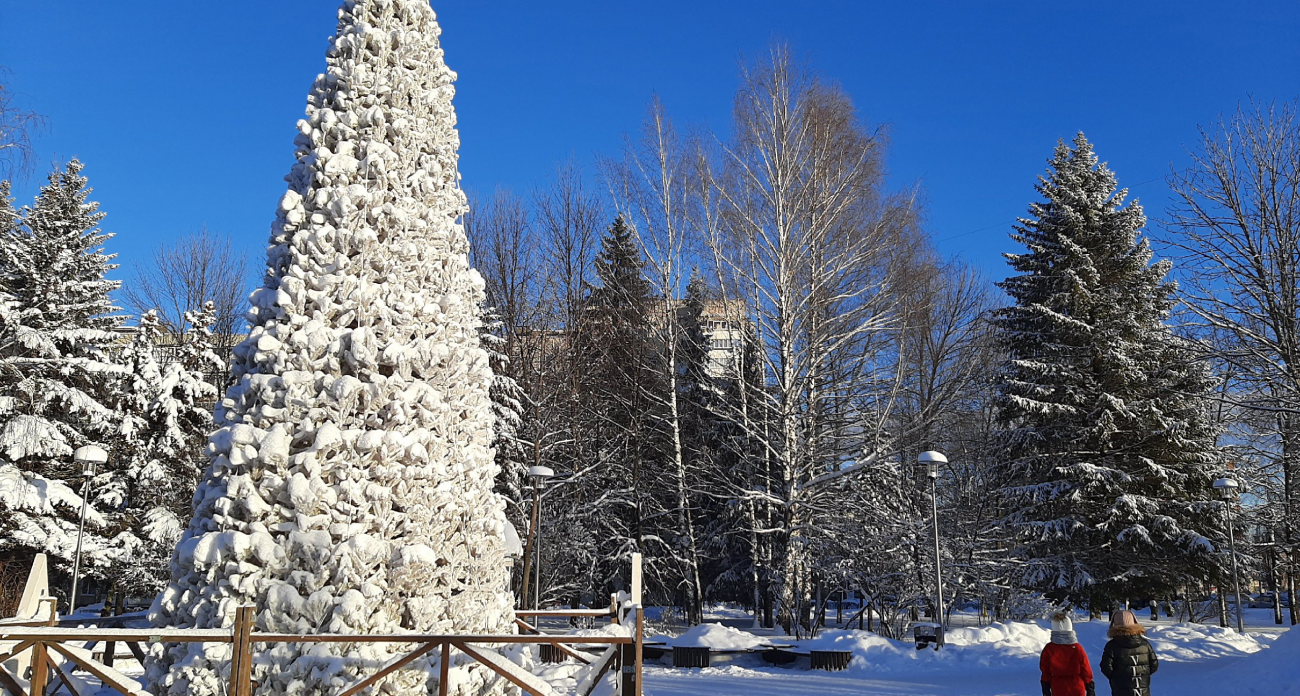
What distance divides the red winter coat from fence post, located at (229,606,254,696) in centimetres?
586

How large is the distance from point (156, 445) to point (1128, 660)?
2421 centimetres

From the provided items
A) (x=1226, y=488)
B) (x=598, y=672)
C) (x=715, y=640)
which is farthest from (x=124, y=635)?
(x=1226, y=488)

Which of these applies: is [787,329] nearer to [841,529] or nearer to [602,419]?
[841,529]

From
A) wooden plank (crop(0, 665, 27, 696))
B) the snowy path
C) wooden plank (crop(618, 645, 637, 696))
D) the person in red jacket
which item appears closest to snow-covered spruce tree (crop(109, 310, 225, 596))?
the snowy path

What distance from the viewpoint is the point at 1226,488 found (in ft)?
66.2

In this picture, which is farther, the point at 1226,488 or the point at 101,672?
the point at 1226,488

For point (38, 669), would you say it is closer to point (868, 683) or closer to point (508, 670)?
point (508, 670)

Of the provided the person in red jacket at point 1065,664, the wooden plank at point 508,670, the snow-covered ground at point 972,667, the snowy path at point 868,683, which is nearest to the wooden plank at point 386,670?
the wooden plank at point 508,670

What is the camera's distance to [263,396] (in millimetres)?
4762

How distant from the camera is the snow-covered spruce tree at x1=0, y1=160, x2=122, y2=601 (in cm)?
1952

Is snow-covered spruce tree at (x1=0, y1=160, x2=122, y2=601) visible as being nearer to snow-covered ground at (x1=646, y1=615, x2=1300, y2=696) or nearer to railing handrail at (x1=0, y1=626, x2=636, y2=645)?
snow-covered ground at (x1=646, y1=615, x2=1300, y2=696)

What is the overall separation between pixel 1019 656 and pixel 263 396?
42.8ft

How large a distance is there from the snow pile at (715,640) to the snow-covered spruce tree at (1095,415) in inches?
372

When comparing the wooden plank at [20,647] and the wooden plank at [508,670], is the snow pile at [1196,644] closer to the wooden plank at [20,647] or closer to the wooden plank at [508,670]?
the wooden plank at [508,670]
